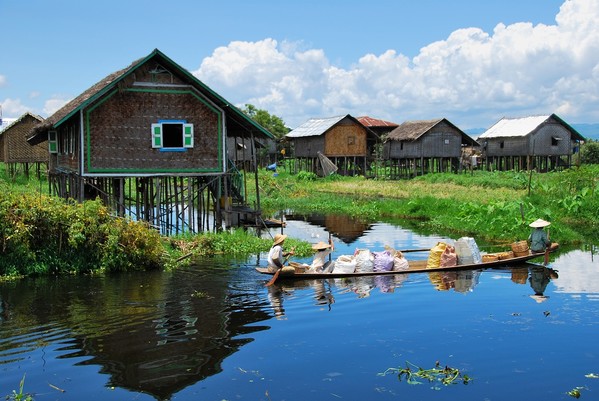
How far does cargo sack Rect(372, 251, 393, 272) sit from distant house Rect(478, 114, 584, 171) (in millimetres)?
33294

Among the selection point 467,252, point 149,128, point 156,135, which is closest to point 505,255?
point 467,252

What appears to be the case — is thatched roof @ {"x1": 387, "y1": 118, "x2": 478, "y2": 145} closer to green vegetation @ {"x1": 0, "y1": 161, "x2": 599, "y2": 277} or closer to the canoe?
green vegetation @ {"x1": 0, "y1": 161, "x2": 599, "y2": 277}

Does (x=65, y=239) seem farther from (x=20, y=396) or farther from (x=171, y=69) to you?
(x=20, y=396)

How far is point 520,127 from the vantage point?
49.6 m

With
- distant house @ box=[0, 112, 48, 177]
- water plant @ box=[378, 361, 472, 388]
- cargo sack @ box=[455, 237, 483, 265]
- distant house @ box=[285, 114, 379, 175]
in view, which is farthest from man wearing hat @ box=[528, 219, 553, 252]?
distant house @ box=[0, 112, 48, 177]

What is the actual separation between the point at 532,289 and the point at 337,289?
435 cm

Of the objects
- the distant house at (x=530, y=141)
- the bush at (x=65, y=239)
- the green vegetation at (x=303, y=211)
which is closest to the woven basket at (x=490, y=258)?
the green vegetation at (x=303, y=211)

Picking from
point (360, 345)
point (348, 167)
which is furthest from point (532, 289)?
point (348, 167)

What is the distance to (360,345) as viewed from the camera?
10805 mm

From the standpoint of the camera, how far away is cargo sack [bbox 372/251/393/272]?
15641 millimetres

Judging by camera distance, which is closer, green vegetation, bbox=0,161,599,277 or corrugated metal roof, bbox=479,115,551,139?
green vegetation, bbox=0,161,599,277

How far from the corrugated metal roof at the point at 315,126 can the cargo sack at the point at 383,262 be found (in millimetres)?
32513

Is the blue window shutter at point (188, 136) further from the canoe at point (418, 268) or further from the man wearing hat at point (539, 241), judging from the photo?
the man wearing hat at point (539, 241)

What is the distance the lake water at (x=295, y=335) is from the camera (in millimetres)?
9062
